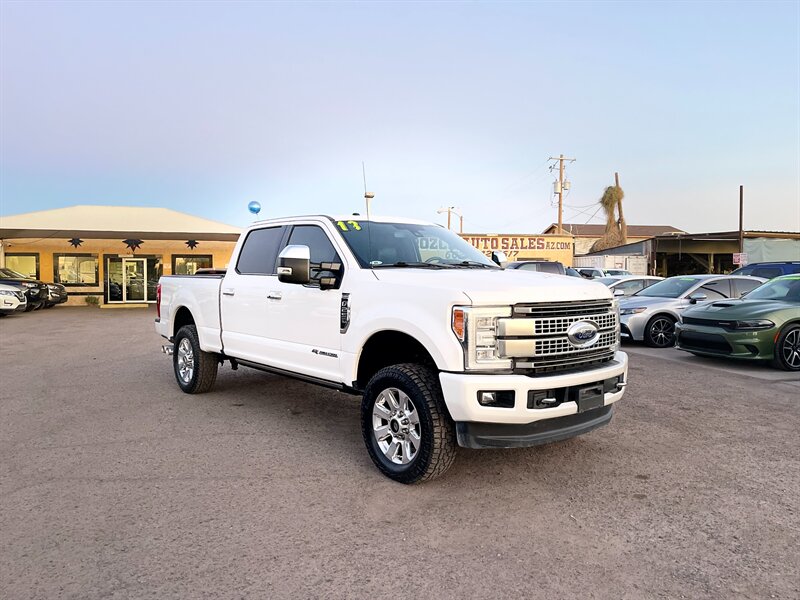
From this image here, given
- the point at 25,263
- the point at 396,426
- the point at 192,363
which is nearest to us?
the point at 396,426

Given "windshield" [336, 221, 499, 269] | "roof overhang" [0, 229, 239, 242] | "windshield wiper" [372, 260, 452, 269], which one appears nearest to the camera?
"windshield wiper" [372, 260, 452, 269]

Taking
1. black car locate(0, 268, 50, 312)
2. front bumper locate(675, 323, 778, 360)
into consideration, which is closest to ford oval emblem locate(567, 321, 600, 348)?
front bumper locate(675, 323, 778, 360)

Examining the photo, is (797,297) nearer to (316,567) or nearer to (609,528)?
(609,528)

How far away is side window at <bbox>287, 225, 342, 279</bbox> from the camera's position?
16.8 ft

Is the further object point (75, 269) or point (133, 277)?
point (133, 277)

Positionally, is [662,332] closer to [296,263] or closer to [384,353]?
[384,353]

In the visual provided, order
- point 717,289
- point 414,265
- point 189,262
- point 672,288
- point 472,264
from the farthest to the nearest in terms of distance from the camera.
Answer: point 189,262
point 672,288
point 717,289
point 472,264
point 414,265

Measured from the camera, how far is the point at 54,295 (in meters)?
23.2

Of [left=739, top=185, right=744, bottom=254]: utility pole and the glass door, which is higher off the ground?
[left=739, top=185, right=744, bottom=254]: utility pole

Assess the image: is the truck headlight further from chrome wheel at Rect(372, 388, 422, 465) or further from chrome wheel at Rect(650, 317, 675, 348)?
chrome wheel at Rect(650, 317, 675, 348)

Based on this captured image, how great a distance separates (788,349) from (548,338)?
6841mm

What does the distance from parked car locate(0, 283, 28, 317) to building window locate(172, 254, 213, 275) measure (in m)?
8.62

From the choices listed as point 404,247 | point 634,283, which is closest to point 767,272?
point 634,283

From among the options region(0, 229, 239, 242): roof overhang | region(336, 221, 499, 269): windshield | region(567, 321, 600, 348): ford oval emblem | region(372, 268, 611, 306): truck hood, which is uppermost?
region(0, 229, 239, 242): roof overhang
